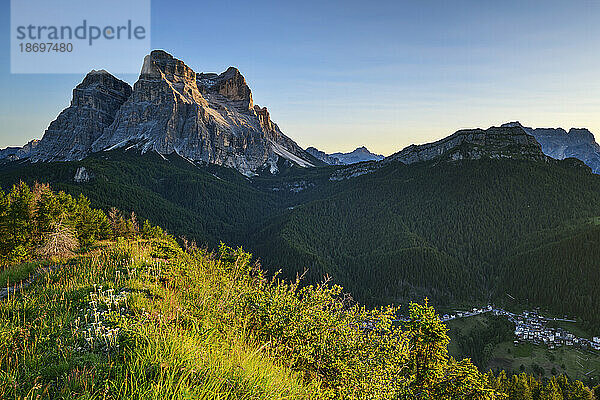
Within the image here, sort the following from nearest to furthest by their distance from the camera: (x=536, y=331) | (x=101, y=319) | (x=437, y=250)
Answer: (x=101, y=319) → (x=536, y=331) → (x=437, y=250)

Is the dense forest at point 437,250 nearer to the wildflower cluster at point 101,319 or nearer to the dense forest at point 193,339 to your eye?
the dense forest at point 193,339

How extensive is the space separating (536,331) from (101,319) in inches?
5918

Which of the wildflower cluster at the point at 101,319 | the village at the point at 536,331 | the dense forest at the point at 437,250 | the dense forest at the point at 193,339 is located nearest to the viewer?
the dense forest at the point at 193,339

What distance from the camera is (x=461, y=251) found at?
178875 mm

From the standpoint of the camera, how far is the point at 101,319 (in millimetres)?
6223

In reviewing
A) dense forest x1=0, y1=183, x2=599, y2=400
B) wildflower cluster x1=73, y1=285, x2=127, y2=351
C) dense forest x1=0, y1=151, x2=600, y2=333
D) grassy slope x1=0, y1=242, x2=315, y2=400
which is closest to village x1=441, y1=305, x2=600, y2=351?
dense forest x1=0, y1=151, x2=600, y2=333

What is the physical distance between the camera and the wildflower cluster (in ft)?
17.0

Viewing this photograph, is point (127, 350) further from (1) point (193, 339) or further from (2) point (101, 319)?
(2) point (101, 319)

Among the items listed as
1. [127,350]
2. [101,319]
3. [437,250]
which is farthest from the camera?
[437,250]

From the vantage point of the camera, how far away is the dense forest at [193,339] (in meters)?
4.06

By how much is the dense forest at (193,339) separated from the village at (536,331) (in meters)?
124

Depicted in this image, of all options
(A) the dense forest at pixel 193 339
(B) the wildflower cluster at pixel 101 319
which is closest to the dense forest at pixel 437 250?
(A) the dense forest at pixel 193 339

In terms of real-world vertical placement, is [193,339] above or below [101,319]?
above

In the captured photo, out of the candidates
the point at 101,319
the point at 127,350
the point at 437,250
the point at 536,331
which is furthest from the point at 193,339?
the point at 437,250
